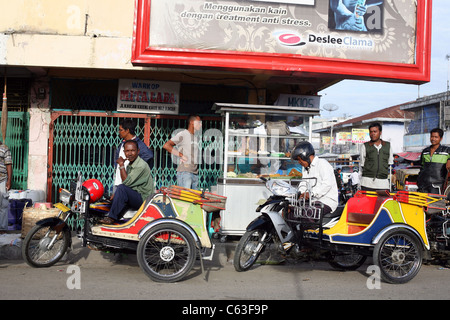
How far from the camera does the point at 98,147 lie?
8836mm

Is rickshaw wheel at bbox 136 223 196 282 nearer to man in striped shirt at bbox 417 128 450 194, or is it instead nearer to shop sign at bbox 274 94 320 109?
man in striped shirt at bbox 417 128 450 194

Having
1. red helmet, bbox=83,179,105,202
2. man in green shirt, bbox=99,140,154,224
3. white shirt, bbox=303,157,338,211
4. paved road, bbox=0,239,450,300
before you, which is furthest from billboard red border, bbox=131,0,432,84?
paved road, bbox=0,239,450,300

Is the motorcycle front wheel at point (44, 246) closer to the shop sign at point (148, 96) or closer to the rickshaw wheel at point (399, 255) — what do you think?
the shop sign at point (148, 96)

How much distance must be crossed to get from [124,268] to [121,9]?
14.9 feet

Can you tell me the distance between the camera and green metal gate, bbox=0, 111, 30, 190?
28.8 ft

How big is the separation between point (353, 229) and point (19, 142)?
6.37m

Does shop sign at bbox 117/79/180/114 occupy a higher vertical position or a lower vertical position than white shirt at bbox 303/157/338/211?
higher

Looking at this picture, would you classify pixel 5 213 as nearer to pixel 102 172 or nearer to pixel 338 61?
pixel 102 172

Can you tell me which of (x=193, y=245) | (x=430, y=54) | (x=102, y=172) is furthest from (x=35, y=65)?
(x=430, y=54)

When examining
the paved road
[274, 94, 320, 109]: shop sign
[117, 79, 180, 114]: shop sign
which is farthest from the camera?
[274, 94, 320, 109]: shop sign

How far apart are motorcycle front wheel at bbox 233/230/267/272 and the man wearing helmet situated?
2.49ft

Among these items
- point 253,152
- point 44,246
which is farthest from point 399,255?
point 44,246

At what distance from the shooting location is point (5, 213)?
7742mm

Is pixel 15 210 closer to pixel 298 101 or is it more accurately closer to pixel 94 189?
pixel 94 189
